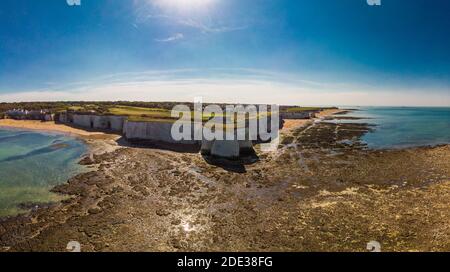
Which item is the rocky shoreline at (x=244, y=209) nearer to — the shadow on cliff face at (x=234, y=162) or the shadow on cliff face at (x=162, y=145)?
the shadow on cliff face at (x=234, y=162)

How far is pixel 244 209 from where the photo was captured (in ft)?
45.2

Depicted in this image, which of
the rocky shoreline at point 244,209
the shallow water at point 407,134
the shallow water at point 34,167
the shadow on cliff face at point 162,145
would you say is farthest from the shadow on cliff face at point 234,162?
the shallow water at point 407,134

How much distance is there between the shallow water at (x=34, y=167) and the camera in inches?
600

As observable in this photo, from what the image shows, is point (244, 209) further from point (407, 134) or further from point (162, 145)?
point (407, 134)

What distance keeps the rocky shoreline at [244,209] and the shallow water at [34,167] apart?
1.16 m

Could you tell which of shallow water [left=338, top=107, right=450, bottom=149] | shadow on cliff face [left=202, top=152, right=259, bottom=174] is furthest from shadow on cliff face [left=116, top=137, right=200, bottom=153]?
shallow water [left=338, top=107, right=450, bottom=149]

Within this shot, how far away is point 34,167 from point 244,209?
16.9m

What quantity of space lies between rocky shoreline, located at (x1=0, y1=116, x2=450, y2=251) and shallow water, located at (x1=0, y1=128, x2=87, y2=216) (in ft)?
3.80

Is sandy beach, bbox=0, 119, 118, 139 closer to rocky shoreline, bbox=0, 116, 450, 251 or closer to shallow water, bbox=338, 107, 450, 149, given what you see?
rocky shoreline, bbox=0, 116, 450, 251

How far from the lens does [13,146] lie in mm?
31469

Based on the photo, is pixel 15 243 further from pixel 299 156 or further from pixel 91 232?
pixel 299 156

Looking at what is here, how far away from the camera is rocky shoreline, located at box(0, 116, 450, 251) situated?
10750 millimetres

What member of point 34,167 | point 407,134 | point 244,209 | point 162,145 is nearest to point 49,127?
point 162,145
